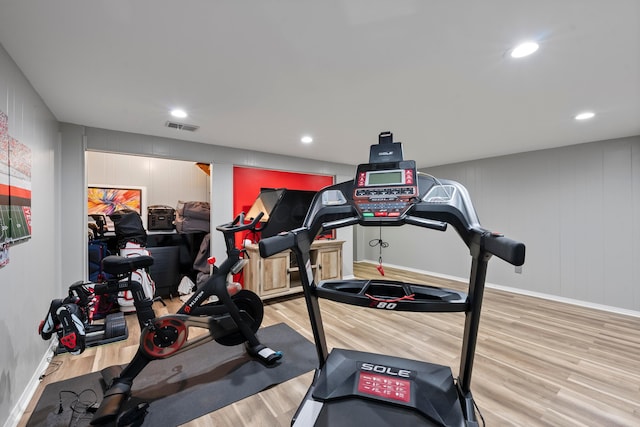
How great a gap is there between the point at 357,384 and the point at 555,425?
1.38 metres

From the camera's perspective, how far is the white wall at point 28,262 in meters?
1.62

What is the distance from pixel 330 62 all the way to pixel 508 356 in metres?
2.93

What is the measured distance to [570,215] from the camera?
403 cm

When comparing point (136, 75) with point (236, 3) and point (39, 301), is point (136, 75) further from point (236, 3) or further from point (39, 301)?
point (39, 301)

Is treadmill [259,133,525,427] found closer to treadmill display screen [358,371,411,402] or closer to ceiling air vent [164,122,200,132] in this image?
treadmill display screen [358,371,411,402]

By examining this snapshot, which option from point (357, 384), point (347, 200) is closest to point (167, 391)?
point (357, 384)

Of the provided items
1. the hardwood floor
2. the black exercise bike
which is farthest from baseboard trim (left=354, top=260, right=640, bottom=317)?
the black exercise bike

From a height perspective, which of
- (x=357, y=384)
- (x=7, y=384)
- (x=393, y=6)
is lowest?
(x=7, y=384)

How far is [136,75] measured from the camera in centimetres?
198

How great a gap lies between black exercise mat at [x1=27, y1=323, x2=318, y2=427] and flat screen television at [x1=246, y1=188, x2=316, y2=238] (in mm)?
1744

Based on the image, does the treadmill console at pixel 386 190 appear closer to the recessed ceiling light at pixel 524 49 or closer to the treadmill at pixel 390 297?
the treadmill at pixel 390 297

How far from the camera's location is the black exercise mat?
1763 millimetres

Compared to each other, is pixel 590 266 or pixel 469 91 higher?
pixel 469 91

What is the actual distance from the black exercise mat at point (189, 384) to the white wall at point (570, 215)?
13.0 ft
